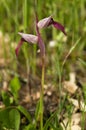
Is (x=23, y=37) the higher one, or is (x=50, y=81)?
(x=23, y=37)

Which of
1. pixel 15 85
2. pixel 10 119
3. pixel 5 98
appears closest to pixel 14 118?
pixel 10 119

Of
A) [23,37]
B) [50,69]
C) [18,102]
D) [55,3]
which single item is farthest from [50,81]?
[23,37]

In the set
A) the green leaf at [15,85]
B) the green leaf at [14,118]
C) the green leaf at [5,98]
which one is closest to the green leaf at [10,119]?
the green leaf at [14,118]

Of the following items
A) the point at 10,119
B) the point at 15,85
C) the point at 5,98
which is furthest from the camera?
the point at 15,85

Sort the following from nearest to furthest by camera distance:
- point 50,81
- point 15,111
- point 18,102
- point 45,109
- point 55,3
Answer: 1. point 15,111
2. point 45,109
3. point 18,102
4. point 50,81
5. point 55,3

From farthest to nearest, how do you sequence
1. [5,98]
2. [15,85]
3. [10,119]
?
[15,85] → [5,98] → [10,119]

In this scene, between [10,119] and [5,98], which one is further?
[5,98]

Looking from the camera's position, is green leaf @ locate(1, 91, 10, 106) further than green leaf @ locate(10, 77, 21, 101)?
No

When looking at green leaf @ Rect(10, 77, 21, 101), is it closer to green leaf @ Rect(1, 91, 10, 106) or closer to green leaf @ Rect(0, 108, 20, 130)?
green leaf @ Rect(1, 91, 10, 106)

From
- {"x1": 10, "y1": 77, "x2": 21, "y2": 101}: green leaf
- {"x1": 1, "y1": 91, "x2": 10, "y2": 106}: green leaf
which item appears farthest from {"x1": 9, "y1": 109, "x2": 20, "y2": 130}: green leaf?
{"x1": 10, "y1": 77, "x2": 21, "y2": 101}: green leaf

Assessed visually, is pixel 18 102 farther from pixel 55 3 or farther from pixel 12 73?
pixel 55 3

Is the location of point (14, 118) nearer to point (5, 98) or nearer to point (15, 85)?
point (5, 98)
